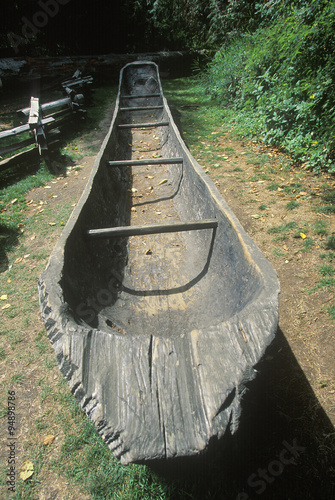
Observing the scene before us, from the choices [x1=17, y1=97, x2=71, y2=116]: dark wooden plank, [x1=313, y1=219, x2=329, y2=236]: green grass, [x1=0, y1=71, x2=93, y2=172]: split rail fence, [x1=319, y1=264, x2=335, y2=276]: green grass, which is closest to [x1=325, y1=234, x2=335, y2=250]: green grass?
[x1=313, y1=219, x2=329, y2=236]: green grass

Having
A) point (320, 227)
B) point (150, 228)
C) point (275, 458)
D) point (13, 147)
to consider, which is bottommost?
point (275, 458)

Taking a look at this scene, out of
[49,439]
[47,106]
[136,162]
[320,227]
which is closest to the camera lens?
[49,439]

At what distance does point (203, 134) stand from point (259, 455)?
634cm

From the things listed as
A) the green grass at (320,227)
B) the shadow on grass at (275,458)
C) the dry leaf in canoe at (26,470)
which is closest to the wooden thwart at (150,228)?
the shadow on grass at (275,458)

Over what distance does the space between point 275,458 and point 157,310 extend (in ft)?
4.04

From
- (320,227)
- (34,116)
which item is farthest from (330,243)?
(34,116)

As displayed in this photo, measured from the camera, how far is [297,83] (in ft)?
15.0

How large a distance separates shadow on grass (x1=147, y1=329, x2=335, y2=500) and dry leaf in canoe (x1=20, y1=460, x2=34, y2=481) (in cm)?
81

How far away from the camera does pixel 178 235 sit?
317cm

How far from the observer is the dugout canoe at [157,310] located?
1.10 m

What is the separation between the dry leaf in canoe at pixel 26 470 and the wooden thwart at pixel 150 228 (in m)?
1.58

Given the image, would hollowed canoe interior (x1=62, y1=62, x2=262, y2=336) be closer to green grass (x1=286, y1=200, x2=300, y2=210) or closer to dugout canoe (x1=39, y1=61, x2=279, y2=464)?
dugout canoe (x1=39, y1=61, x2=279, y2=464)

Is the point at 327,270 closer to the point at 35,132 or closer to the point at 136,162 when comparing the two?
the point at 136,162

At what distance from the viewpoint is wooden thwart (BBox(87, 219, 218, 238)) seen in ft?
7.73
